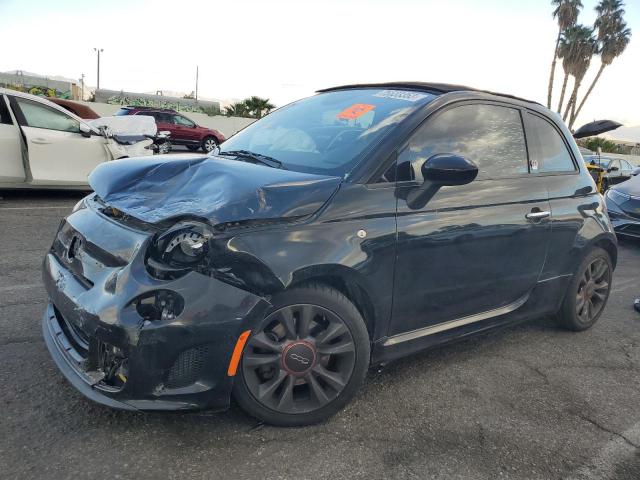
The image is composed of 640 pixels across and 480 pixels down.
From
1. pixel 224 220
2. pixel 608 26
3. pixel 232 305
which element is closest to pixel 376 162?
pixel 224 220

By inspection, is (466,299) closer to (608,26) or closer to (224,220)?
(224,220)

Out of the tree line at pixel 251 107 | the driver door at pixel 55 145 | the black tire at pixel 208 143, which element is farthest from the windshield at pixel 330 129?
the tree line at pixel 251 107

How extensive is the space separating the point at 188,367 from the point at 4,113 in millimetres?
6844

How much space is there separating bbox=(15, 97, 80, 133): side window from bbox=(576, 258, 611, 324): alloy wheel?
285 inches

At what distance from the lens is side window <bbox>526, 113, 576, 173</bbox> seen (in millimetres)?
3439

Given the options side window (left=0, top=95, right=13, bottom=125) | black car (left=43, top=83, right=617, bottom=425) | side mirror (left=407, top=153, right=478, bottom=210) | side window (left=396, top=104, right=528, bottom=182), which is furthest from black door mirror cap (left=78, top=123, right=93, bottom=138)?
side mirror (left=407, top=153, right=478, bottom=210)

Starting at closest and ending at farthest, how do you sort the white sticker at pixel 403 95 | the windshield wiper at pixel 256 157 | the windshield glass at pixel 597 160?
the windshield wiper at pixel 256 157 < the white sticker at pixel 403 95 < the windshield glass at pixel 597 160

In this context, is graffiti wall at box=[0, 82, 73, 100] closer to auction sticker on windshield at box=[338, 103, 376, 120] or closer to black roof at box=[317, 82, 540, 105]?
black roof at box=[317, 82, 540, 105]

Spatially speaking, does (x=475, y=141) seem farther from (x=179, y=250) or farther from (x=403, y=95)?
(x=179, y=250)

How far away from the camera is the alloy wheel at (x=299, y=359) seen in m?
2.30

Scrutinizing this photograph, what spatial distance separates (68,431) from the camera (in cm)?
227

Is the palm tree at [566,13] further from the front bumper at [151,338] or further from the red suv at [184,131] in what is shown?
the front bumper at [151,338]

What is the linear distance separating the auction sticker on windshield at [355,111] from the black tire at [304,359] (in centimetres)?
113

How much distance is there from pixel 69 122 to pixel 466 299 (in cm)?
706
